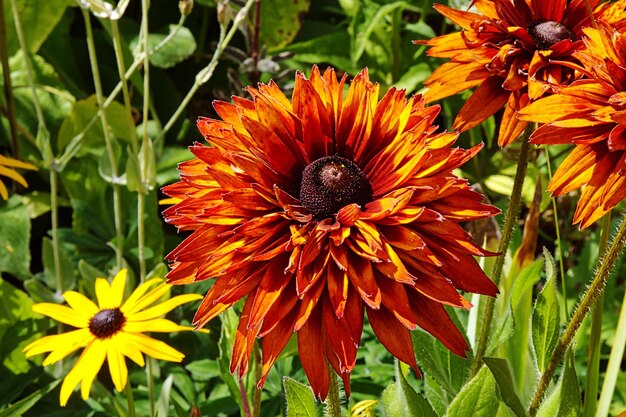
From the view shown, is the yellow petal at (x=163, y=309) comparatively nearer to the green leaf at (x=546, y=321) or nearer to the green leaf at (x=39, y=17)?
the green leaf at (x=546, y=321)

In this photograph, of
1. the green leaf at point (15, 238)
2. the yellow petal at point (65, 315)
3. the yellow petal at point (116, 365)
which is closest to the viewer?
the yellow petal at point (116, 365)

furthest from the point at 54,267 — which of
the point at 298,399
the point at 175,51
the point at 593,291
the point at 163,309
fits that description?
the point at 593,291

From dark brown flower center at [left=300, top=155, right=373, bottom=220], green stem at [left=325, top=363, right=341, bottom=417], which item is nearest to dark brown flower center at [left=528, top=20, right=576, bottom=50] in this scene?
dark brown flower center at [left=300, top=155, right=373, bottom=220]

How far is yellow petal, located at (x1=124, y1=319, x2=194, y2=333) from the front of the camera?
3.05 feet

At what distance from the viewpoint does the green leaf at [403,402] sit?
0.77 m

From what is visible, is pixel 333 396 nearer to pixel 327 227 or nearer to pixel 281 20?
pixel 327 227

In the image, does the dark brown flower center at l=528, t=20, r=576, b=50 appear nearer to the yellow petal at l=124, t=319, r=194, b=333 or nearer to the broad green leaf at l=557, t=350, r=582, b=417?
the broad green leaf at l=557, t=350, r=582, b=417

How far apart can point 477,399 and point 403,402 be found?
0.07m

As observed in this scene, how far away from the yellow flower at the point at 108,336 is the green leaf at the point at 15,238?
41 cm

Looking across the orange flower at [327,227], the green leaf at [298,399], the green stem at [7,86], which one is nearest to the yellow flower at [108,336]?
Result: the green leaf at [298,399]

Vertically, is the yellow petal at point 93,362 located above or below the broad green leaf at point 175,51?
below

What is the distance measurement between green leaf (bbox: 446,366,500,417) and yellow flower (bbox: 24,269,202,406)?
0.98 ft

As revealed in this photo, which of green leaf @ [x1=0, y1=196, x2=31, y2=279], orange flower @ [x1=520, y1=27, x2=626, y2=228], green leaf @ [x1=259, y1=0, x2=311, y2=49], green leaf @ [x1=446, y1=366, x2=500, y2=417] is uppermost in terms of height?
orange flower @ [x1=520, y1=27, x2=626, y2=228]

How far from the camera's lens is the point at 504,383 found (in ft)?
2.47
